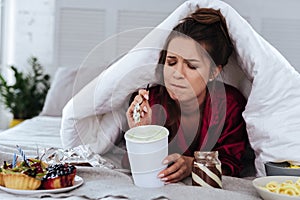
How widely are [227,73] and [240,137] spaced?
0.77 ft

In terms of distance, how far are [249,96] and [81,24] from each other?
219cm

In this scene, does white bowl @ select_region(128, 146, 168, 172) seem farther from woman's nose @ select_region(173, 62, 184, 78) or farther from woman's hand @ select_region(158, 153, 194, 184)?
woman's nose @ select_region(173, 62, 184, 78)

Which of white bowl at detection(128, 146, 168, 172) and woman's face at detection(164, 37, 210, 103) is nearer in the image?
white bowl at detection(128, 146, 168, 172)

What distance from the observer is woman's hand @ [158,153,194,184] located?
1.37 m

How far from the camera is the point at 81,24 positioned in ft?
11.8

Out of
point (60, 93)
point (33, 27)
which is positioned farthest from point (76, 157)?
point (33, 27)

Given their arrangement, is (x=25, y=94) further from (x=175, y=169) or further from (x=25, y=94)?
(x=175, y=169)

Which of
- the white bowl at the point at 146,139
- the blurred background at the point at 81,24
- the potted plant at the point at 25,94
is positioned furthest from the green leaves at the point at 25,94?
the white bowl at the point at 146,139

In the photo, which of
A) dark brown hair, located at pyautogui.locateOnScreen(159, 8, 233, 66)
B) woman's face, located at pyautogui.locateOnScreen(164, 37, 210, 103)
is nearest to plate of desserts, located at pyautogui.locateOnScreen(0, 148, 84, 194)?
woman's face, located at pyautogui.locateOnScreen(164, 37, 210, 103)

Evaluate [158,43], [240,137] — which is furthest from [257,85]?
[158,43]

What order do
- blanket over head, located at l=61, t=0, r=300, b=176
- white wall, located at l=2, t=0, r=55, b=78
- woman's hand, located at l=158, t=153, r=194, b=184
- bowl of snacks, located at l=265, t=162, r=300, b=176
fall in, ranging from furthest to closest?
white wall, located at l=2, t=0, r=55, b=78, blanket over head, located at l=61, t=0, r=300, b=176, bowl of snacks, located at l=265, t=162, r=300, b=176, woman's hand, located at l=158, t=153, r=194, b=184

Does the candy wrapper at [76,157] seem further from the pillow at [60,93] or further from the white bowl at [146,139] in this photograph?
the pillow at [60,93]

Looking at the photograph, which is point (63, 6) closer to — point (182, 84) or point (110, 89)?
point (110, 89)

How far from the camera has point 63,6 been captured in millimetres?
3600
